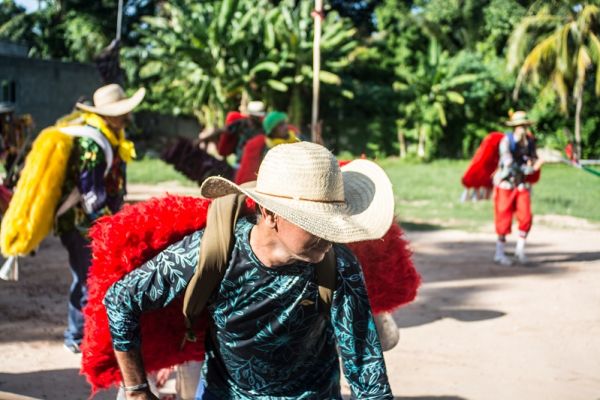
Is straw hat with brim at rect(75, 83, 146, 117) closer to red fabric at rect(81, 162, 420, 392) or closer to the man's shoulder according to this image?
red fabric at rect(81, 162, 420, 392)

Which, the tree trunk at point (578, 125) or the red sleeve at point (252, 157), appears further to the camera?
the tree trunk at point (578, 125)

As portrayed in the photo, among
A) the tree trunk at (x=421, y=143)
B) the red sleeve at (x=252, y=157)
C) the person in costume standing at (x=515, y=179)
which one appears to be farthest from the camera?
the tree trunk at (x=421, y=143)

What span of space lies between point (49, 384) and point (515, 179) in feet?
18.3

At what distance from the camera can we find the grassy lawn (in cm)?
1227

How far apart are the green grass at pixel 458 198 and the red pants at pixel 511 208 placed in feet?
9.09

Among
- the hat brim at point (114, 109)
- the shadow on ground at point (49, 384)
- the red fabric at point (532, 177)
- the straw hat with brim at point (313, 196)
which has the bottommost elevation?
the shadow on ground at point (49, 384)

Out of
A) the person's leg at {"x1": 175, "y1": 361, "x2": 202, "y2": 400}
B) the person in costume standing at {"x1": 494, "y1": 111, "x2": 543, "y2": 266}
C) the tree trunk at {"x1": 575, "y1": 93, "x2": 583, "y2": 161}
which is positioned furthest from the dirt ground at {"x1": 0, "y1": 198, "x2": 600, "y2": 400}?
the tree trunk at {"x1": 575, "y1": 93, "x2": 583, "y2": 161}

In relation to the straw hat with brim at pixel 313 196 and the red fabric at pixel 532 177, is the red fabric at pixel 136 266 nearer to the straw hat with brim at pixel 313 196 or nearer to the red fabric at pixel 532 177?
the straw hat with brim at pixel 313 196

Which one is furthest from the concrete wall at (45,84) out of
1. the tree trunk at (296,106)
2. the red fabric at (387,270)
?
the red fabric at (387,270)

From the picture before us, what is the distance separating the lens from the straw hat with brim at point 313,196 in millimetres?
1966

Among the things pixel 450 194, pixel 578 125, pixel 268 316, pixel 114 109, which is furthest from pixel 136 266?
pixel 578 125

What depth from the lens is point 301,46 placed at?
1001 inches

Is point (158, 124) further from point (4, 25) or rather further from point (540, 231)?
point (540, 231)

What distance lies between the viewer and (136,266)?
236 centimetres
